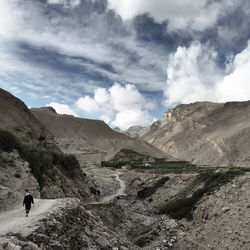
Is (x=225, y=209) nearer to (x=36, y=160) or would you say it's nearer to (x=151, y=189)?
(x=36, y=160)

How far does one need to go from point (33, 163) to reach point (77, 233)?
24564mm

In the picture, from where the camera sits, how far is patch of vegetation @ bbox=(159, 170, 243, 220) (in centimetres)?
4837

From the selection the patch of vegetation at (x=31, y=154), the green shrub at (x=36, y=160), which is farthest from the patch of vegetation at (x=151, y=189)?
the green shrub at (x=36, y=160)

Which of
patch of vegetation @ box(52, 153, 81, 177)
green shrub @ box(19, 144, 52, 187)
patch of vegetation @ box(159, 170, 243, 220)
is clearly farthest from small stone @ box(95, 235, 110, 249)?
patch of vegetation @ box(52, 153, 81, 177)

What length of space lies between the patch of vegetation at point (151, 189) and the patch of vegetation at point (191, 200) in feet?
36.6

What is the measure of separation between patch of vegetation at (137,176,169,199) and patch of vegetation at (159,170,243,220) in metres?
11.1

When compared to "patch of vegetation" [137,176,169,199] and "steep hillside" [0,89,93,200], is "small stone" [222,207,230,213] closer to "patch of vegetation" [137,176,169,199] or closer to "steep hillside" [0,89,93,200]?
"steep hillside" [0,89,93,200]

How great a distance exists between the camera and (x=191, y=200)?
167ft

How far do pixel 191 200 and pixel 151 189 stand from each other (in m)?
18.7

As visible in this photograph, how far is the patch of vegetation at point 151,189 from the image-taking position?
67812 millimetres

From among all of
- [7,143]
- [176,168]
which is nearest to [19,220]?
[7,143]

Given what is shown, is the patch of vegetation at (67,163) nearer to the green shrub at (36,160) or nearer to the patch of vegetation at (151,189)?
the green shrub at (36,160)

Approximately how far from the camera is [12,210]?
27188 millimetres

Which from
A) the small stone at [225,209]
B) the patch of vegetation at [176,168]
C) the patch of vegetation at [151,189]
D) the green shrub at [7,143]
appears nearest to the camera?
the small stone at [225,209]
